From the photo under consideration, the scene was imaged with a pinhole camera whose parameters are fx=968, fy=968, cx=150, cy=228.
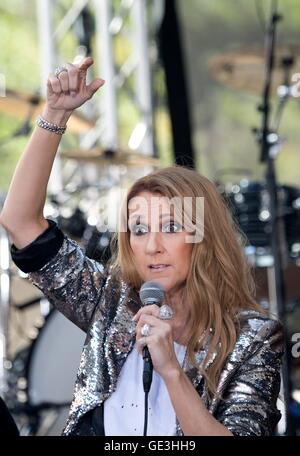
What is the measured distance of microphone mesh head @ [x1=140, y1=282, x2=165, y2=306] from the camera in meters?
2.04

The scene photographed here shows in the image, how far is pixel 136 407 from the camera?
2.21 meters

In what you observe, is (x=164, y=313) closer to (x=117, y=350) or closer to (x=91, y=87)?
(x=117, y=350)

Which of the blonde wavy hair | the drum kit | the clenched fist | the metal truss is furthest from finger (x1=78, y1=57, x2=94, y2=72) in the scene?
the metal truss

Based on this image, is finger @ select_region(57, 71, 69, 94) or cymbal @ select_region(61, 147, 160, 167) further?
cymbal @ select_region(61, 147, 160, 167)

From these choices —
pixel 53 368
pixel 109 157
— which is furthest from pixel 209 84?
pixel 53 368

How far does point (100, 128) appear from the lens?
25.2 ft

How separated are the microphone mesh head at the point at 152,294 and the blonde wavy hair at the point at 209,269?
225mm

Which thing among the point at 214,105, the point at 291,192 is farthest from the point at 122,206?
the point at 214,105

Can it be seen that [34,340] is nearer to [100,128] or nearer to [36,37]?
[100,128]

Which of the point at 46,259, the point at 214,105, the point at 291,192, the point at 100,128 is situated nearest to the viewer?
the point at 46,259

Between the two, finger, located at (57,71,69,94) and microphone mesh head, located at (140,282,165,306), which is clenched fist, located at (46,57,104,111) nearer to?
finger, located at (57,71,69,94)
